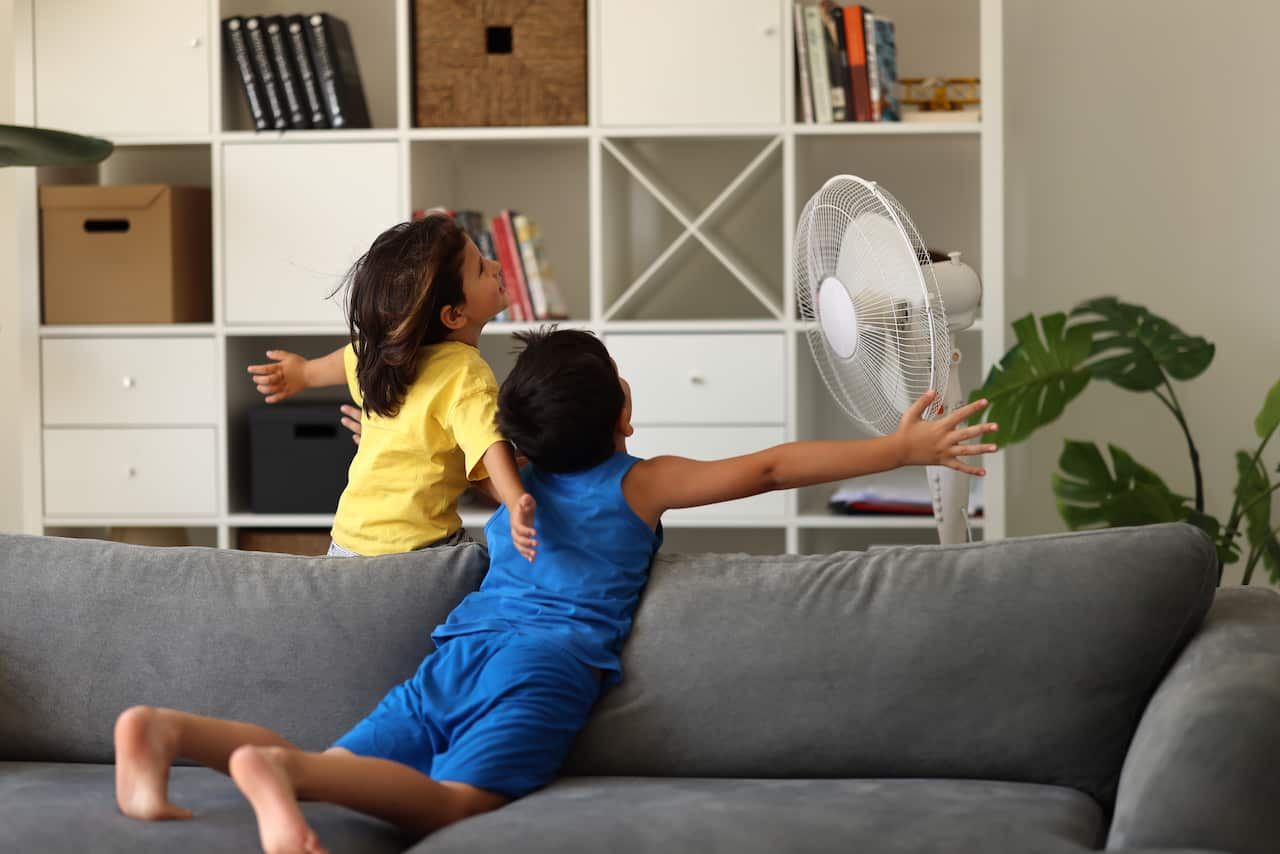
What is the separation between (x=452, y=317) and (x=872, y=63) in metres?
1.42

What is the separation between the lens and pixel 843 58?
302 centimetres

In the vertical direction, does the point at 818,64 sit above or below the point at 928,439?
above

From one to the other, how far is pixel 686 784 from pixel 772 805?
6.3 inches

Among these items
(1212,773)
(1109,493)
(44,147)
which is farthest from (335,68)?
(1212,773)

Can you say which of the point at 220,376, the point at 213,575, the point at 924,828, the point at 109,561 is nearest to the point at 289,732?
the point at 213,575

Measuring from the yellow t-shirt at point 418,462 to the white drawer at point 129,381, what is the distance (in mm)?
1319

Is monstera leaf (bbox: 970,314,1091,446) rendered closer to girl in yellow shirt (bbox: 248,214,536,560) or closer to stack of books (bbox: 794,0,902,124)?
stack of books (bbox: 794,0,902,124)

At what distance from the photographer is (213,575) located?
1786mm

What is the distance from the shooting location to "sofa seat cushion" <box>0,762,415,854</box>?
1371mm

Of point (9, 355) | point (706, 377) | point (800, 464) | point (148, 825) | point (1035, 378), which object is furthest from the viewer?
point (9, 355)

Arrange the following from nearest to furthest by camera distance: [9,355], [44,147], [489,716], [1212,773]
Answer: [1212,773]
[489,716]
[44,147]
[9,355]

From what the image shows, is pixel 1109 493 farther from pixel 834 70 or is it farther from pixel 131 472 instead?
pixel 131 472

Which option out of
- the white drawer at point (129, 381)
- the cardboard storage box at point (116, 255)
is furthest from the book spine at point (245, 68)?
the white drawer at point (129, 381)

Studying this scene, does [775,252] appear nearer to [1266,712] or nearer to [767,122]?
[767,122]
